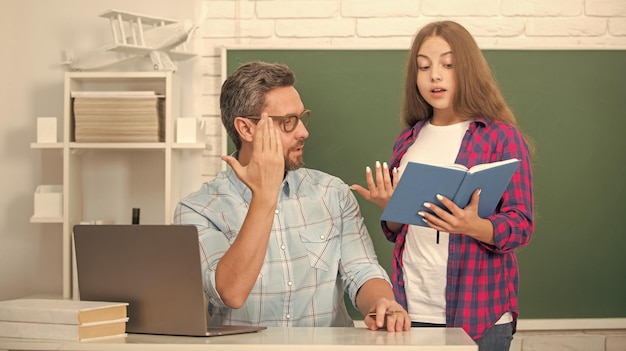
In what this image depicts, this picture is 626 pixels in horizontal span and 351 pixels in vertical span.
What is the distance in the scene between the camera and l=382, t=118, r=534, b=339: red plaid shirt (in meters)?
2.14

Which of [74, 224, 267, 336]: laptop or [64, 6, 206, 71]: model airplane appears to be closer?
[74, 224, 267, 336]: laptop

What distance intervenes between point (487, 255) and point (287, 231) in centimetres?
51

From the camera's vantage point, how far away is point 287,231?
6.81 feet

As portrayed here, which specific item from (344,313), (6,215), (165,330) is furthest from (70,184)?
(165,330)

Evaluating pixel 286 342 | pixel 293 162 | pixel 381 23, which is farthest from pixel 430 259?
pixel 381 23

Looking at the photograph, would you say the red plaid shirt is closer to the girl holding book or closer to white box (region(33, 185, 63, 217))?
the girl holding book

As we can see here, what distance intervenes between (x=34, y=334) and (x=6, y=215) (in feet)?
5.57

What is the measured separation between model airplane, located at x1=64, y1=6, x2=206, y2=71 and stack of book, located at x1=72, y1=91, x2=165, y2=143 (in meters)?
0.14

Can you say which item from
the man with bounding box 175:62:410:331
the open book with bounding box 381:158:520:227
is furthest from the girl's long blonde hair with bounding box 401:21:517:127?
the man with bounding box 175:62:410:331

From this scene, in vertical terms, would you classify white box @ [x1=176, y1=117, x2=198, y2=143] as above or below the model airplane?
below

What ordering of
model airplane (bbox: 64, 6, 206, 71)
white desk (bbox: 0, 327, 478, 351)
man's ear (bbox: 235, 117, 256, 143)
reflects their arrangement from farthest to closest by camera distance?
model airplane (bbox: 64, 6, 206, 71) < man's ear (bbox: 235, 117, 256, 143) < white desk (bbox: 0, 327, 478, 351)

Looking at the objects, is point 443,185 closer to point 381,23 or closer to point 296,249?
point 296,249

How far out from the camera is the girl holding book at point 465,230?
2.14 metres

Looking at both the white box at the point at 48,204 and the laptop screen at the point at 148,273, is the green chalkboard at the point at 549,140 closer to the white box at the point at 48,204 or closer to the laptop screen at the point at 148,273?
the white box at the point at 48,204
